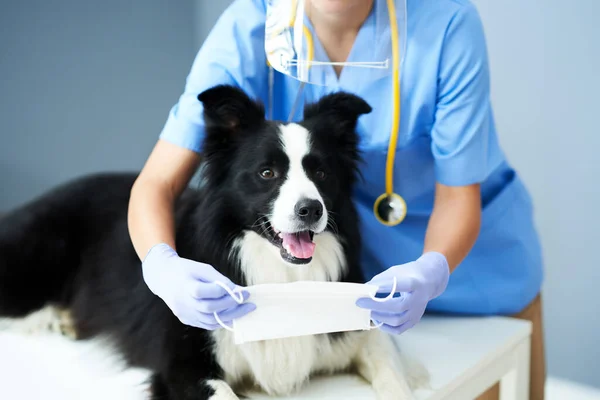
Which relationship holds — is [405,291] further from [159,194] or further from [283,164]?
[159,194]

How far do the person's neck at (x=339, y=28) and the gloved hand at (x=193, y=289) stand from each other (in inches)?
23.5

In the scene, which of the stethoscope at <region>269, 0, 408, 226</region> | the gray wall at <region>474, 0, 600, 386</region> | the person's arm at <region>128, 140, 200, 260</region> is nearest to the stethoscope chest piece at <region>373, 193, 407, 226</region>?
the stethoscope at <region>269, 0, 408, 226</region>

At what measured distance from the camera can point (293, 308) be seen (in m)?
0.97

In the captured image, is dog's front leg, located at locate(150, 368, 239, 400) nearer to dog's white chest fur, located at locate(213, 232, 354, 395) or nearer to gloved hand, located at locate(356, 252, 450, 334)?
dog's white chest fur, located at locate(213, 232, 354, 395)

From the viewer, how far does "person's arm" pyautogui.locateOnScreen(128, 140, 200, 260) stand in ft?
4.01

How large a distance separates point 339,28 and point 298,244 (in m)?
0.55

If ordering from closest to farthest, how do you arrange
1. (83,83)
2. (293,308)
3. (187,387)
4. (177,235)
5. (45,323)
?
1. (293,308)
2. (187,387)
3. (177,235)
4. (45,323)
5. (83,83)

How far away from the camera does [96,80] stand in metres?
2.55

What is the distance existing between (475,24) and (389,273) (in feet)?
2.20

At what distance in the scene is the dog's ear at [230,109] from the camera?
115 centimetres

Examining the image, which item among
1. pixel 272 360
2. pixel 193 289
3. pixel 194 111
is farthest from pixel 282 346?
pixel 194 111

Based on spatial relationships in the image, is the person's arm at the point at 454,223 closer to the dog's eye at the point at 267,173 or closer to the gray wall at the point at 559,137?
the dog's eye at the point at 267,173

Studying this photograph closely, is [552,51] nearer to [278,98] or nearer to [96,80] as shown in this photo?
[278,98]

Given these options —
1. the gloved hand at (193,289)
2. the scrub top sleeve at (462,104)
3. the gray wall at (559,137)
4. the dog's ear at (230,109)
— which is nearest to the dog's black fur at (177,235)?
the dog's ear at (230,109)
